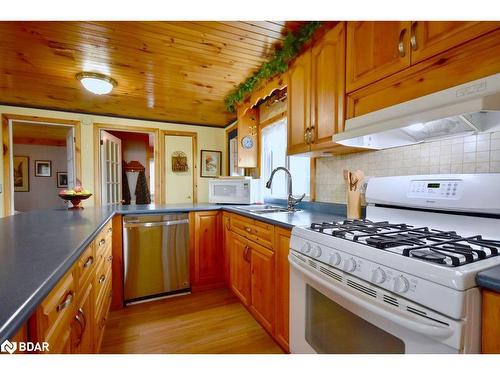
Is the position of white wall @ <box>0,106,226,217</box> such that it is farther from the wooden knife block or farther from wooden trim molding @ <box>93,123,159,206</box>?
the wooden knife block

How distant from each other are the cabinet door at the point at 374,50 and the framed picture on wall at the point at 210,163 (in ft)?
9.51

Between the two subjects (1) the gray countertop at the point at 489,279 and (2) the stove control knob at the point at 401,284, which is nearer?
(1) the gray countertop at the point at 489,279

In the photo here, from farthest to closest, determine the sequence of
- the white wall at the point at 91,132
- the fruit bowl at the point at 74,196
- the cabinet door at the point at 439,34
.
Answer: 1. the white wall at the point at 91,132
2. the fruit bowl at the point at 74,196
3. the cabinet door at the point at 439,34

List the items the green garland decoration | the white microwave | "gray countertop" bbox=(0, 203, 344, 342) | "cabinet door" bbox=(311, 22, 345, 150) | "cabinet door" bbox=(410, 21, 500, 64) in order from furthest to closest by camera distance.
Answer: the white microwave
the green garland decoration
"cabinet door" bbox=(311, 22, 345, 150)
"cabinet door" bbox=(410, 21, 500, 64)
"gray countertop" bbox=(0, 203, 344, 342)

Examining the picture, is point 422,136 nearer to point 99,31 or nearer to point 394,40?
point 394,40

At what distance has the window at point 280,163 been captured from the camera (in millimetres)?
2480

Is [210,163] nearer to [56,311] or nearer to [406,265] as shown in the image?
[56,311]

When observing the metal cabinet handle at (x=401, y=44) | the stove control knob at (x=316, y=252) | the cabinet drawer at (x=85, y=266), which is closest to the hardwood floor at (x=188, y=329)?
the cabinet drawer at (x=85, y=266)

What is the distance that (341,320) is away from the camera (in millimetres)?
1040

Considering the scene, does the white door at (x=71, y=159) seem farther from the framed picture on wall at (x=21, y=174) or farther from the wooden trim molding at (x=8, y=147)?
the framed picture on wall at (x=21, y=174)

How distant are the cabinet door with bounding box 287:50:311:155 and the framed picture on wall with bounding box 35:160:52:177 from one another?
6135 mm

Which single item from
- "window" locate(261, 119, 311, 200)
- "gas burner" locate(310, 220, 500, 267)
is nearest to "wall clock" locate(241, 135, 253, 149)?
"window" locate(261, 119, 311, 200)

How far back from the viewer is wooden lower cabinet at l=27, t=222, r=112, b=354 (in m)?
0.65

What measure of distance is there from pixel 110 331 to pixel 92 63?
2179mm
